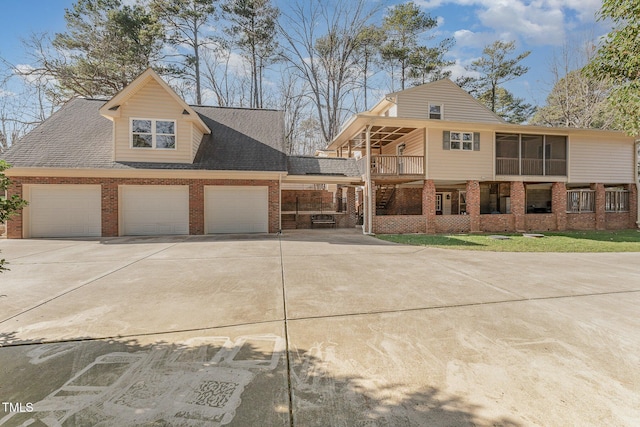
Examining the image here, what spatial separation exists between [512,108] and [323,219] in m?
25.2

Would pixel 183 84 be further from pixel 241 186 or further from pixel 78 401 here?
pixel 78 401

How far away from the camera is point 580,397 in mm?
2059

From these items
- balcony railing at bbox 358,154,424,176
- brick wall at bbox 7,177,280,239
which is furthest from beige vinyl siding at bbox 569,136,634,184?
brick wall at bbox 7,177,280,239

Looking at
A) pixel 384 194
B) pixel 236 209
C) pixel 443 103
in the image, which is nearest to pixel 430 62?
pixel 443 103

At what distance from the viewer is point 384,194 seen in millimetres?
17453

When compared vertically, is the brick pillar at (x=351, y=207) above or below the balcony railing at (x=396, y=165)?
below

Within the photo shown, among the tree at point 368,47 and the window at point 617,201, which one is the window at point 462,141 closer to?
the window at point 617,201

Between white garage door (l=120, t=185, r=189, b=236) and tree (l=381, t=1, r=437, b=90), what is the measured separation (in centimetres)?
2060

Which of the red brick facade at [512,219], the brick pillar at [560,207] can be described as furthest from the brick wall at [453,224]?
the brick pillar at [560,207]

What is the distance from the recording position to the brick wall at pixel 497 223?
14.2m

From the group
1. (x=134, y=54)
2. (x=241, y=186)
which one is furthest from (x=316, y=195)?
(x=134, y=54)

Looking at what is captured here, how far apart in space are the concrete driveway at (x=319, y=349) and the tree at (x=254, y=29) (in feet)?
74.5

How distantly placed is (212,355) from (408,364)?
1791mm

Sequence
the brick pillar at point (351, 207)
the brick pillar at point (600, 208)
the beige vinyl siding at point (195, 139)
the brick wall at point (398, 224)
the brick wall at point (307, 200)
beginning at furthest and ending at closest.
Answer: the brick wall at point (307, 200) < the brick pillar at point (351, 207) < the brick pillar at point (600, 208) < the brick wall at point (398, 224) < the beige vinyl siding at point (195, 139)
